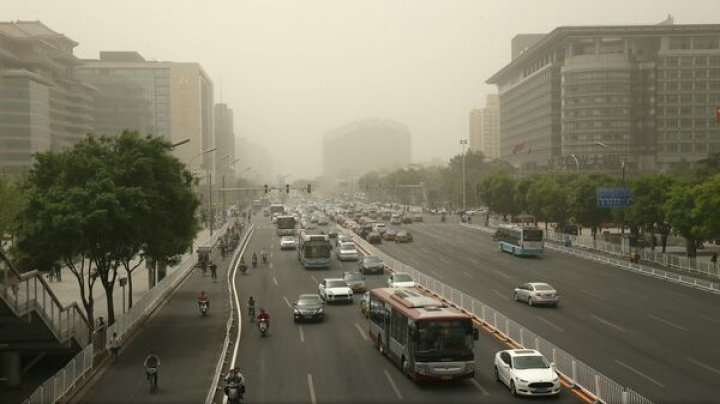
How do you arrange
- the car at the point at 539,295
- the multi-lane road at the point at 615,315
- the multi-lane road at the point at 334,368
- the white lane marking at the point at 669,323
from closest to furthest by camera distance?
1. the multi-lane road at the point at 334,368
2. the multi-lane road at the point at 615,315
3. the white lane marking at the point at 669,323
4. the car at the point at 539,295

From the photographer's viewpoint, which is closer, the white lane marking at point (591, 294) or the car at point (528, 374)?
the car at point (528, 374)

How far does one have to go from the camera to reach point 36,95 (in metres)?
129

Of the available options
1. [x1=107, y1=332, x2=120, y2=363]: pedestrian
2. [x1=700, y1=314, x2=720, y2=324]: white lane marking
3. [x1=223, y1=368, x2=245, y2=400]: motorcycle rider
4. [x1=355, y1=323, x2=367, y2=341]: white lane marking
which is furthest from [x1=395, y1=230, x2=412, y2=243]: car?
[x1=223, y1=368, x2=245, y2=400]: motorcycle rider

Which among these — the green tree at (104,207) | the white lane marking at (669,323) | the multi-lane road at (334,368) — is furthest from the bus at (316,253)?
the white lane marking at (669,323)

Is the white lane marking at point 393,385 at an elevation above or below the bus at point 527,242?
below

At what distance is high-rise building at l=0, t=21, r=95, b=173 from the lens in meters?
124

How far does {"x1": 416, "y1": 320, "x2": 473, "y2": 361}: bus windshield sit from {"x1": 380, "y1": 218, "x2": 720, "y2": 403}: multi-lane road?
16.9ft

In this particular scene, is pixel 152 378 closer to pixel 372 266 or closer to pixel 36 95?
pixel 372 266

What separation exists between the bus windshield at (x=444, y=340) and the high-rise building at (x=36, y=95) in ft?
334

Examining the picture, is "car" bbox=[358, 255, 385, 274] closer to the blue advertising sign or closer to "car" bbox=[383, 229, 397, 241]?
the blue advertising sign

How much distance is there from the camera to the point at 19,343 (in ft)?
92.3

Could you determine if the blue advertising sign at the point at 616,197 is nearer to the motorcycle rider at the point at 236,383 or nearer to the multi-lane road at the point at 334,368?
the multi-lane road at the point at 334,368

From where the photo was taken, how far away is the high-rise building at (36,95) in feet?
406

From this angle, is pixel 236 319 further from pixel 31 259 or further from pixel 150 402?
pixel 150 402
